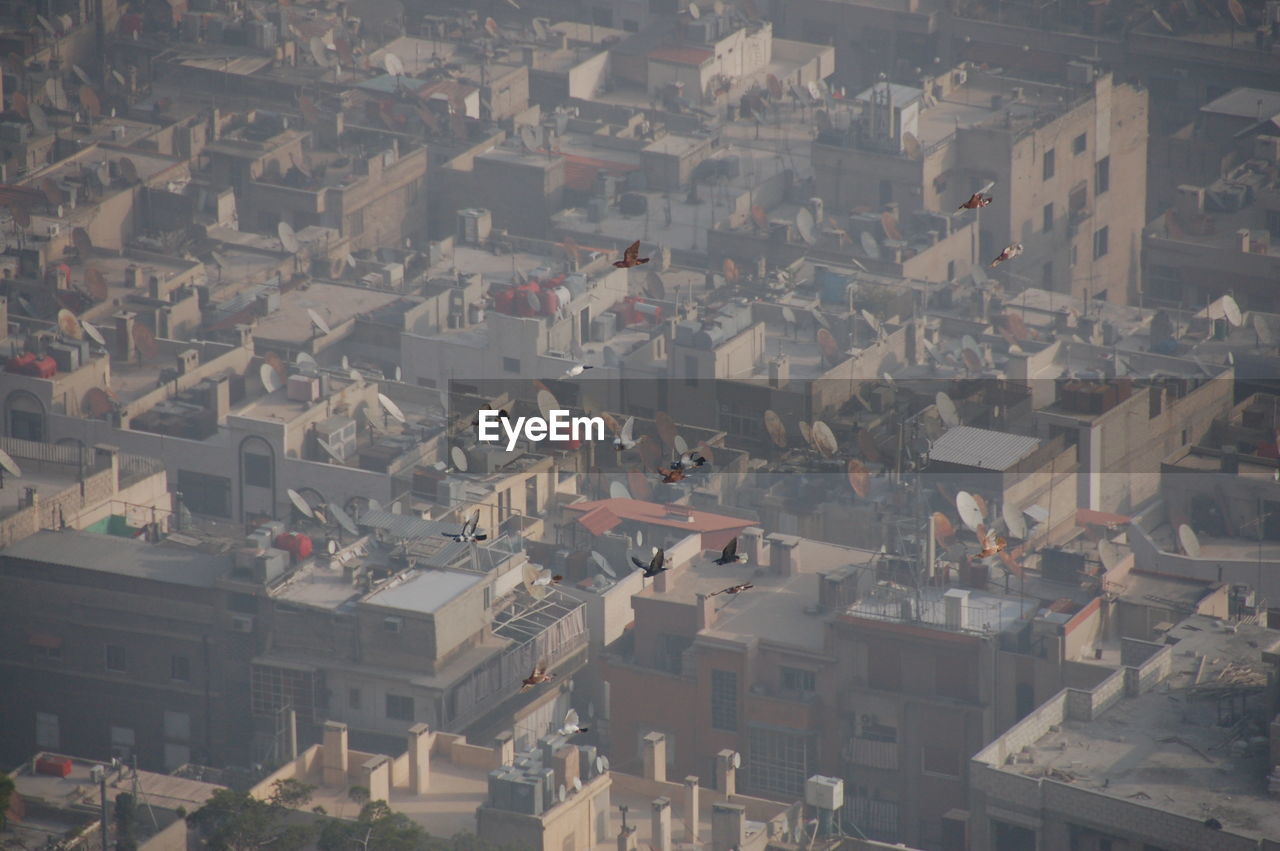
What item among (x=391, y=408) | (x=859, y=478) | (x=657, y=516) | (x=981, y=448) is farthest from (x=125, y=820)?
(x=981, y=448)

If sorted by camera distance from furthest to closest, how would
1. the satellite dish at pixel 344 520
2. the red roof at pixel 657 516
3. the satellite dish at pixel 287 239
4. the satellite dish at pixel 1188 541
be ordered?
the satellite dish at pixel 287 239, the satellite dish at pixel 1188 541, the red roof at pixel 657 516, the satellite dish at pixel 344 520

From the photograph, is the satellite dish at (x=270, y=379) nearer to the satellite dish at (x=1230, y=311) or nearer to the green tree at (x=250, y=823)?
the green tree at (x=250, y=823)

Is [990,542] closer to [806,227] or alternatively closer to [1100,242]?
[806,227]

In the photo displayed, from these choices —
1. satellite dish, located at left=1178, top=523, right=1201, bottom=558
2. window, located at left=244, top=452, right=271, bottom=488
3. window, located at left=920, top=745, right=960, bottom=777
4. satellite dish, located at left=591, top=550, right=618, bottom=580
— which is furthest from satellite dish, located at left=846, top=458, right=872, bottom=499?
window, located at left=244, top=452, right=271, bottom=488

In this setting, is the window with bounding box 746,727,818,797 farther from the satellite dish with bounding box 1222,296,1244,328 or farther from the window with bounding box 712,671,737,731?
the satellite dish with bounding box 1222,296,1244,328

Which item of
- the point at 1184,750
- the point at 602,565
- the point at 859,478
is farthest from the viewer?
the point at 859,478

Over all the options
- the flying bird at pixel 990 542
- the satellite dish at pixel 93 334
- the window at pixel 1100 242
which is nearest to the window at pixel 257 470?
the satellite dish at pixel 93 334

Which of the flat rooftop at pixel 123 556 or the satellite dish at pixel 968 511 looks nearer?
the flat rooftop at pixel 123 556
